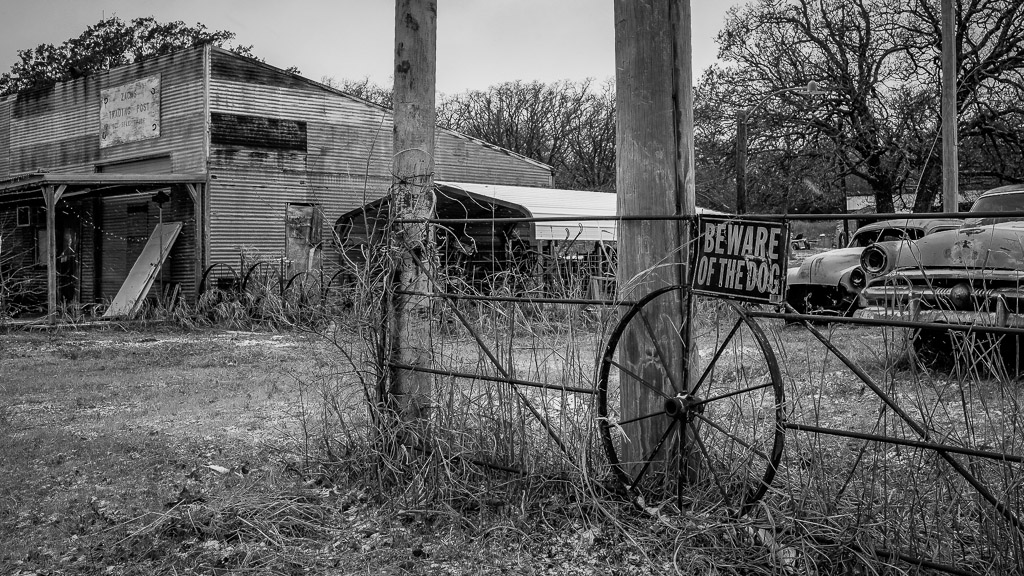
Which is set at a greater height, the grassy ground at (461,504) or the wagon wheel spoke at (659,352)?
the wagon wheel spoke at (659,352)

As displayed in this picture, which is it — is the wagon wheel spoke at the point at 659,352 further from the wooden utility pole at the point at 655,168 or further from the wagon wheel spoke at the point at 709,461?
the wagon wheel spoke at the point at 709,461

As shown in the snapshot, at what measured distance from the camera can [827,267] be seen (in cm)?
1231

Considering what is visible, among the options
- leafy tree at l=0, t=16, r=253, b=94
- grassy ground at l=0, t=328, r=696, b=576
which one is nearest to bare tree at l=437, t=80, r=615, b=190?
leafy tree at l=0, t=16, r=253, b=94

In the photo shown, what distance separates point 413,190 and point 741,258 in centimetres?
211

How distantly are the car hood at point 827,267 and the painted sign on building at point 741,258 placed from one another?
892cm

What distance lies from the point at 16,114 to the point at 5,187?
6945 millimetres

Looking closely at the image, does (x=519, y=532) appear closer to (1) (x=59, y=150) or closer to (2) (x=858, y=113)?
(1) (x=59, y=150)

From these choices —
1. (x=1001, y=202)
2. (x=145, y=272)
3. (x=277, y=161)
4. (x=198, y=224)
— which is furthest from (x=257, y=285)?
(x=1001, y=202)

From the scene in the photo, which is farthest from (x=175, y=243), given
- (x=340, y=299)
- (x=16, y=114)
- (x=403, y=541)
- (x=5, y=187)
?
(x=403, y=541)

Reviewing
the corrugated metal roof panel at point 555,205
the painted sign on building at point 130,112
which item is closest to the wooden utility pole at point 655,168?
the corrugated metal roof panel at point 555,205

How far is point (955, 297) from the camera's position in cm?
769

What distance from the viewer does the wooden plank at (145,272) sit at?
55.4 ft

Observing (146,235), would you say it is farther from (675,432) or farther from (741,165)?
(675,432)

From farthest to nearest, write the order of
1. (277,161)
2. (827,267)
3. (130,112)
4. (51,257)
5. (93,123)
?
(93,123)
(130,112)
(277,161)
(51,257)
(827,267)
